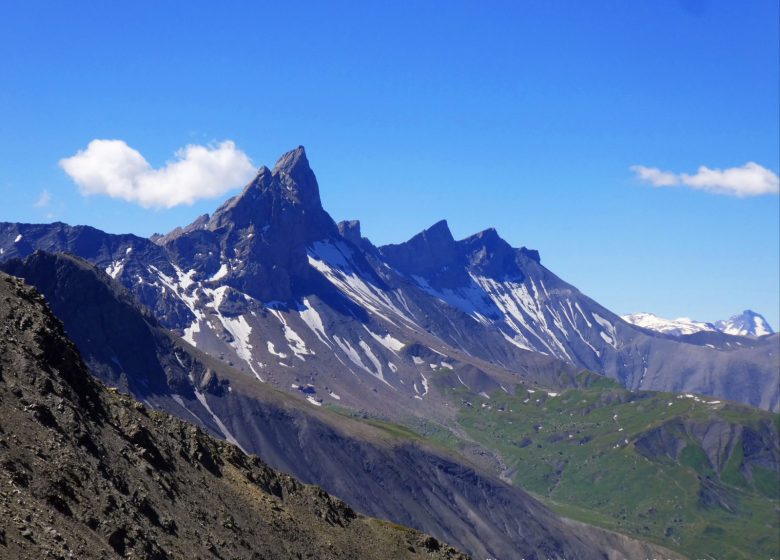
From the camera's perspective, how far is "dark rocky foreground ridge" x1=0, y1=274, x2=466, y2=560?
238 ft

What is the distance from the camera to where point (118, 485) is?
3450 inches

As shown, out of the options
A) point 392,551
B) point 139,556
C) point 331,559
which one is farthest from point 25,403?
point 392,551

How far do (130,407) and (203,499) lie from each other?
13495 mm

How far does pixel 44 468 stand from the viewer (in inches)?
→ 3012

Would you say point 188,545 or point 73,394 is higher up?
point 73,394

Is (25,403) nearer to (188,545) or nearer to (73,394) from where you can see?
(73,394)

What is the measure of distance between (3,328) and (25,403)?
Result: 1204cm

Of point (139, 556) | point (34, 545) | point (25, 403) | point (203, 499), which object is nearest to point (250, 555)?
point (203, 499)

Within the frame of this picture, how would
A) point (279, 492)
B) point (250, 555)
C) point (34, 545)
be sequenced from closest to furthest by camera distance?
point (34, 545)
point (250, 555)
point (279, 492)

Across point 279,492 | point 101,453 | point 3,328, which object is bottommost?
point 279,492

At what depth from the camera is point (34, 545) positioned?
63000 mm

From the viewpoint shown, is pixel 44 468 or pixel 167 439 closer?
pixel 44 468

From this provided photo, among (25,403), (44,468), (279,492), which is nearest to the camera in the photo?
(44,468)

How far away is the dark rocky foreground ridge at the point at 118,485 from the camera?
72.6m
